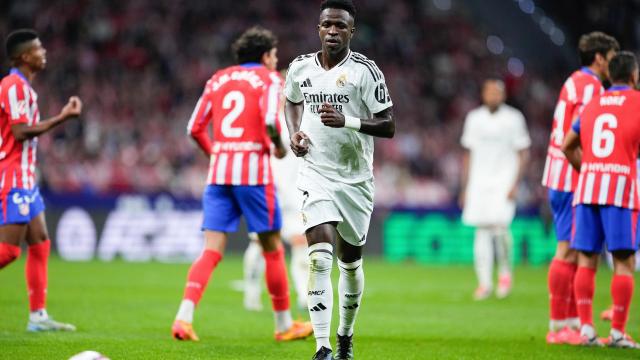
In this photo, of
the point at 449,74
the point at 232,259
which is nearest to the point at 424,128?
the point at 449,74

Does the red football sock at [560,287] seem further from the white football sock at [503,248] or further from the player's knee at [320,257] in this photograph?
the white football sock at [503,248]

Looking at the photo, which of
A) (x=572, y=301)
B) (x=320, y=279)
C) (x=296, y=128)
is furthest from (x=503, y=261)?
(x=320, y=279)

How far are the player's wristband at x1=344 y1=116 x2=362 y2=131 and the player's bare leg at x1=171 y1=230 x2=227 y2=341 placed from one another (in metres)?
2.38

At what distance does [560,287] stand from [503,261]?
5.09 m

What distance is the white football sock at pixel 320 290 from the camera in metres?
6.84

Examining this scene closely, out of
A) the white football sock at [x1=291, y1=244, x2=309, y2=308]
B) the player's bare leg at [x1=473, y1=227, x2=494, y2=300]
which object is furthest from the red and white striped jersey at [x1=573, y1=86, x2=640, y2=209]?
the player's bare leg at [x1=473, y1=227, x2=494, y2=300]

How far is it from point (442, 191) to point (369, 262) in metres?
4.55

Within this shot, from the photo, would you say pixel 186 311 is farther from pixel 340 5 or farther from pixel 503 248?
pixel 503 248

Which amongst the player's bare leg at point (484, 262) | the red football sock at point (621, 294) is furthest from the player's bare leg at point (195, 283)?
the player's bare leg at point (484, 262)

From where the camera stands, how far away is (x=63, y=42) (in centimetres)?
2728

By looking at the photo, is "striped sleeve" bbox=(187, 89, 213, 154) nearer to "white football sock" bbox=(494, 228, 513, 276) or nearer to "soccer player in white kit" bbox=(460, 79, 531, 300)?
"soccer player in white kit" bbox=(460, 79, 531, 300)

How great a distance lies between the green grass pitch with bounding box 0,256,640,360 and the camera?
311 inches

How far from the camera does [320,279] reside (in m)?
6.90

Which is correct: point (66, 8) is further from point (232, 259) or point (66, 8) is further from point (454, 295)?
point (454, 295)
